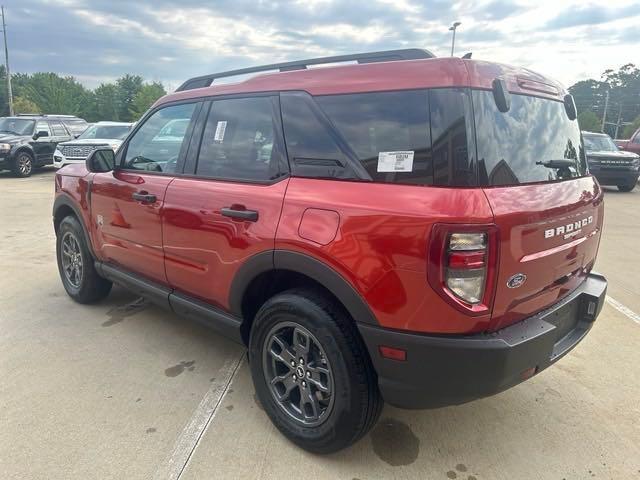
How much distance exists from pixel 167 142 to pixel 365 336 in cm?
219

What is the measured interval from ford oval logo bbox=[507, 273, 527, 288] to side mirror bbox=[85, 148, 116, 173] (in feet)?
10.3

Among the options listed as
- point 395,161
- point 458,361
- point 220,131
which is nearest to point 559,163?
point 395,161

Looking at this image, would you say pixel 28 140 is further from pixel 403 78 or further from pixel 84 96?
pixel 84 96

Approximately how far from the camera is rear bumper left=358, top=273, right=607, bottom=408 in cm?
191

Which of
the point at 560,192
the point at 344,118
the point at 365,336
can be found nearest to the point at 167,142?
the point at 344,118

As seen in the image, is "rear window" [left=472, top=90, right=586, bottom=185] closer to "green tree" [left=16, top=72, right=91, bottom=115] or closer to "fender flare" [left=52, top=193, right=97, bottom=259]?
"fender flare" [left=52, top=193, right=97, bottom=259]

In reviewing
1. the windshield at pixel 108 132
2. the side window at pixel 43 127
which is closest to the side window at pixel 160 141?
the windshield at pixel 108 132

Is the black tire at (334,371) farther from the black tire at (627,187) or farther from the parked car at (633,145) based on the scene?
the parked car at (633,145)

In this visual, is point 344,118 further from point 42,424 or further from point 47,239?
point 47,239

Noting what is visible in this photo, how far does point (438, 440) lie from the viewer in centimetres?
254

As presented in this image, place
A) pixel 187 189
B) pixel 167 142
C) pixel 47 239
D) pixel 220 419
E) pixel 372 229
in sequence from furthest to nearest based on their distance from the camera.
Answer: pixel 47 239 < pixel 167 142 < pixel 187 189 < pixel 220 419 < pixel 372 229

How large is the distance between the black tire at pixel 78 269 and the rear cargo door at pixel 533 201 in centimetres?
358

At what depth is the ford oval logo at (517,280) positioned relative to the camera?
1944mm

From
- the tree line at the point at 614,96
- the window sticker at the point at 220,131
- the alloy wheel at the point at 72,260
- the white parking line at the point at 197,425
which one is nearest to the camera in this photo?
the white parking line at the point at 197,425
